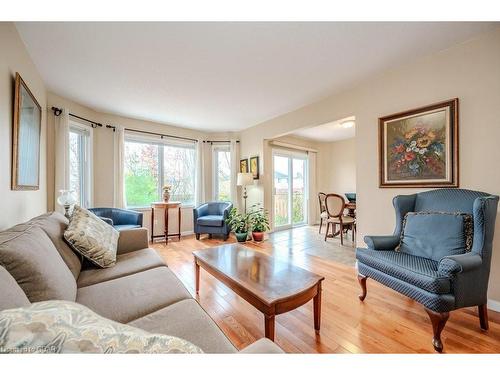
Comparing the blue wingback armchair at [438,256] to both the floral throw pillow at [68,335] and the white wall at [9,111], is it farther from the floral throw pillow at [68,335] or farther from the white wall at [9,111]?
the white wall at [9,111]

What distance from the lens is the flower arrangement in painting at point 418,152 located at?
197 cm

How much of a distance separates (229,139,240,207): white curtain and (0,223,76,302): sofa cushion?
3.60 meters

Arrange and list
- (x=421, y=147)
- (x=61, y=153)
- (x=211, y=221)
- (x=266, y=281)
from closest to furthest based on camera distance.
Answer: (x=266, y=281)
(x=421, y=147)
(x=61, y=153)
(x=211, y=221)

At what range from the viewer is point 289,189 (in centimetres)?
522

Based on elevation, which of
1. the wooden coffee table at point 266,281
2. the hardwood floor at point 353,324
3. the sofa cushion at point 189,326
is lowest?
the hardwood floor at point 353,324

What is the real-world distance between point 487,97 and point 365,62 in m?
1.01

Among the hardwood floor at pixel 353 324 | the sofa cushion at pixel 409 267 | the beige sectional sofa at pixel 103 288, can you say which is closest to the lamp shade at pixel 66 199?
the beige sectional sofa at pixel 103 288

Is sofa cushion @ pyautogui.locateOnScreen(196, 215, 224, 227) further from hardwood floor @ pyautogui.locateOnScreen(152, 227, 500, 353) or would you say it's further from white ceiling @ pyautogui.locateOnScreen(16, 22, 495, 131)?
white ceiling @ pyautogui.locateOnScreen(16, 22, 495, 131)

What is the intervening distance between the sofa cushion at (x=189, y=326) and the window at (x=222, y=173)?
3.72 meters

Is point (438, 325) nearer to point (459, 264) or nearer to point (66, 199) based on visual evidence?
point (459, 264)

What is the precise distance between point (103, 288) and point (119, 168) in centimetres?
290

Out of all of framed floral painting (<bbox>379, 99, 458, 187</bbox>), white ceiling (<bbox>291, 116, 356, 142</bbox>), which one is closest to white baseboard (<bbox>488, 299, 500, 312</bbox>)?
framed floral painting (<bbox>379, 99, 458, 187</bbox>)

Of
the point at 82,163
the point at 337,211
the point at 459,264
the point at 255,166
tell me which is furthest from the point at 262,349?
the point at 82,163
